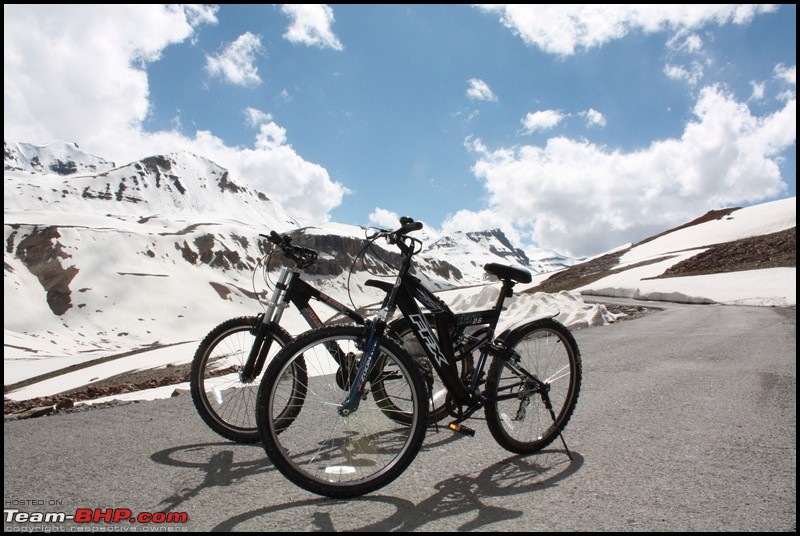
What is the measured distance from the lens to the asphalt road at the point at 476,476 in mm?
2855

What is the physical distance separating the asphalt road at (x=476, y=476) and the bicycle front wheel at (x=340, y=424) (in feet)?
0.58

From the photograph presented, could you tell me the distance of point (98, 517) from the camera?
2.97 meters

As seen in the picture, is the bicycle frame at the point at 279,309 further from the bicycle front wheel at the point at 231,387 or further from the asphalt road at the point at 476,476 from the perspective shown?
the asphalt road at the point at 476,476

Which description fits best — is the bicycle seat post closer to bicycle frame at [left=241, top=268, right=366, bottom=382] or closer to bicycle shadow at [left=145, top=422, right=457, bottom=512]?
bicycle frame at [left=241, top=268, right=366, bottom=382]

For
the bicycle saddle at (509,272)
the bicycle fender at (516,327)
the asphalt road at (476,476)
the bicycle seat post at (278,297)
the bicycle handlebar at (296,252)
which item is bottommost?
the asphalt road at (476,476)

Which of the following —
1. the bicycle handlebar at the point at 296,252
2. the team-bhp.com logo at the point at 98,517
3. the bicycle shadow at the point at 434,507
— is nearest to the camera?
the bicycle shadow at the point at 434,507

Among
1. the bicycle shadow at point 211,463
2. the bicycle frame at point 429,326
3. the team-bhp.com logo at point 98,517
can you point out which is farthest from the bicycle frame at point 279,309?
the team-bhp.com logo at point 98,517

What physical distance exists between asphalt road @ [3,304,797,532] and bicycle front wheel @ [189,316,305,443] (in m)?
0.17

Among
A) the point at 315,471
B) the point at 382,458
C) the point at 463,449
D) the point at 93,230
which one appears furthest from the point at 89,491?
the point at 93,230

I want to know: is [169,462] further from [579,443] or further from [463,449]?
[579,443]

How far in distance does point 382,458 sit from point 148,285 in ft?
512

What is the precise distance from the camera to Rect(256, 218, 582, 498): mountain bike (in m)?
3.16

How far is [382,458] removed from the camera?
3.67 m

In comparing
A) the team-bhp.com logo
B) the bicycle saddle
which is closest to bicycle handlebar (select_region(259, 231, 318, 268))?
the bicycle saddle
